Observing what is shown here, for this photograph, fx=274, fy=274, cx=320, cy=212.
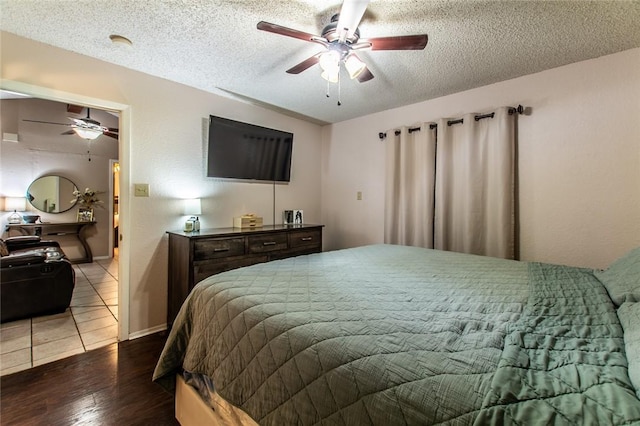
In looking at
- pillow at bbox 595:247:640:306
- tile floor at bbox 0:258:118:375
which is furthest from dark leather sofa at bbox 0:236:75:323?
pillow at bbox 595:247:640:306

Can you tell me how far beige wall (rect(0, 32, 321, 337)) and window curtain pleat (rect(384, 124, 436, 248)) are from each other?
188 centimetres

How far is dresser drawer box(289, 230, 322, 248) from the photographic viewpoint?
3.17 m

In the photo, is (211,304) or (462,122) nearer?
(211,304)

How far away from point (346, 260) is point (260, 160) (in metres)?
1.95

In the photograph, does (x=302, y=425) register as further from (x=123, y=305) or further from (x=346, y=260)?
(x=123, y=305)

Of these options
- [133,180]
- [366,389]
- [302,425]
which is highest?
[133,180]

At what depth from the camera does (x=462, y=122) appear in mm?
2846

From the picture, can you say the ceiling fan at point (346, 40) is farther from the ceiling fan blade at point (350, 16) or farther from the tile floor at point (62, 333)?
the tile floor at point (62, 333)

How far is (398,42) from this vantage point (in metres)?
1.62

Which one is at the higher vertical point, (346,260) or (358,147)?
(358,147)

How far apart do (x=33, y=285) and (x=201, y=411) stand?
2765mm

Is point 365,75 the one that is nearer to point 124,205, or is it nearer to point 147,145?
point 147,145

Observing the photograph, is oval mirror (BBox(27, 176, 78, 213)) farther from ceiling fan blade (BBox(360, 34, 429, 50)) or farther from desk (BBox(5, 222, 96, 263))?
ceiling fan blade (BBox(360, 34, 429, 50))

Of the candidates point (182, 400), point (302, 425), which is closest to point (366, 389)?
point (302, 425)
